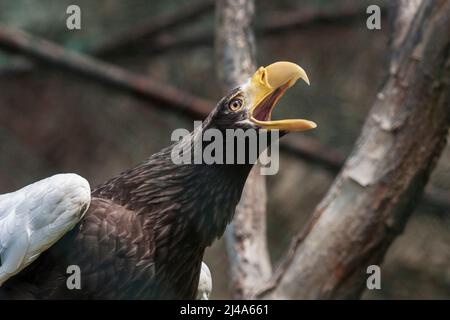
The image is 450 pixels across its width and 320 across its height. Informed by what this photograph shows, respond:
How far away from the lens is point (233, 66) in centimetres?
378

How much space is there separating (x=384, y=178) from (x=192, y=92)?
11.1ft

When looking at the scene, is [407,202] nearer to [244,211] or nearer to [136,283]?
[244,211]

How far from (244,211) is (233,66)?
71 cm

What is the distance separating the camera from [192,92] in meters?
6.35

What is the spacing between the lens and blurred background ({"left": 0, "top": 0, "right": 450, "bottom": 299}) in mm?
6066

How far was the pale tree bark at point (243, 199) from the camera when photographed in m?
3.59

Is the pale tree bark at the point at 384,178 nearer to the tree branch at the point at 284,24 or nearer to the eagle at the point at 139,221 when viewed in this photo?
the eagle at the point at 139,221

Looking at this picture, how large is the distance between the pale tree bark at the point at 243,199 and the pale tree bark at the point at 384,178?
35 centimetres

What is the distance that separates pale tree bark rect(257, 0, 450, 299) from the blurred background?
2671 millimetres

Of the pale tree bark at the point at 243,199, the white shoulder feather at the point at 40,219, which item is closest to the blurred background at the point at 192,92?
the pale tree bark at the point at 243,199

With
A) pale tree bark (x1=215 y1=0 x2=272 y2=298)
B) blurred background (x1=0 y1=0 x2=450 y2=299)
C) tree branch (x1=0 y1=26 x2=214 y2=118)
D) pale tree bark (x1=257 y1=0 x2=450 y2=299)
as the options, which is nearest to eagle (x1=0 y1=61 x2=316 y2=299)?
pale tree bark (x1=257 y1=0 x2=450 y2=299)

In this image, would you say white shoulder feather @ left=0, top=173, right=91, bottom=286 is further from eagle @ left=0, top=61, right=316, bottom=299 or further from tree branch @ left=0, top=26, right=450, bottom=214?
tree branch @ left=0, top=26, right=450, bottom=214
